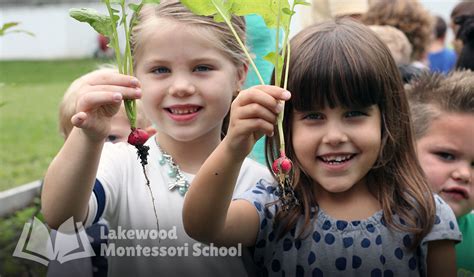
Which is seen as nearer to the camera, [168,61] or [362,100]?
[362,100]

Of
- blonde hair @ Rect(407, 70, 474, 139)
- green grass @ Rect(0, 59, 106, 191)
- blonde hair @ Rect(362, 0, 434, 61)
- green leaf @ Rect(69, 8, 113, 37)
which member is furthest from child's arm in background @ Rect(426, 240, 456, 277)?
blonde hair @ Rect(362, 0, 434, 61)

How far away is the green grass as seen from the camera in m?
8.05

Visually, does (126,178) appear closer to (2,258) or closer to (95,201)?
(95,201)

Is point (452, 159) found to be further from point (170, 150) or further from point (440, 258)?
point (170, 150)

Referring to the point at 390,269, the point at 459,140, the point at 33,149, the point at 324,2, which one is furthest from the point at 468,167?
the point at 33,149

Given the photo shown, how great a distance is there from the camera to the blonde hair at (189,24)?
231 cm

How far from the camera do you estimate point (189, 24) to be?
7.50ft

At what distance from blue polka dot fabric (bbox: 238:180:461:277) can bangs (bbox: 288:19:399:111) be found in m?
0.33

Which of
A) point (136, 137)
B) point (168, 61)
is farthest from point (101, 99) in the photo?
point (168, 61)

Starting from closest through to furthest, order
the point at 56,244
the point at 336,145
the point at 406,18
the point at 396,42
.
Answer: the point at 336,145 → the point at 56,244 → the point at 396,42 → the point at 406,18

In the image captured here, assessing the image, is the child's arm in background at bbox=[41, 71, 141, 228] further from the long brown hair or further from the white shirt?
the long brown hair

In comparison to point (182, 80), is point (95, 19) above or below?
above

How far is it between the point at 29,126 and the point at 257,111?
A: 11.7 meters

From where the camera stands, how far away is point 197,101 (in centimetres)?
224
